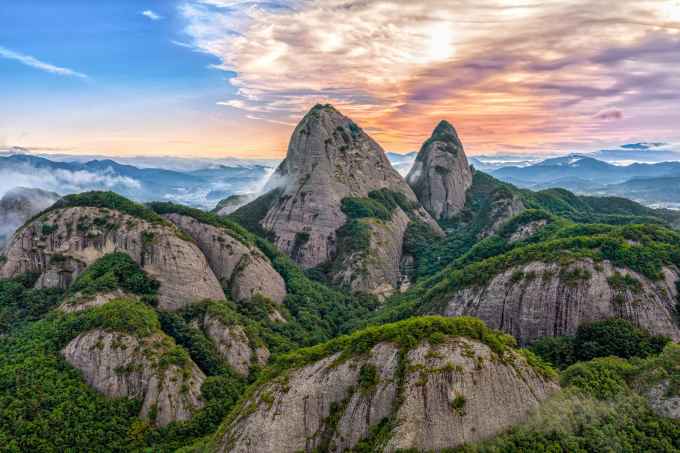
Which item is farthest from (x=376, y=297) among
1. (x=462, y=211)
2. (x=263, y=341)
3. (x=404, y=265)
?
(x=462, y=211)

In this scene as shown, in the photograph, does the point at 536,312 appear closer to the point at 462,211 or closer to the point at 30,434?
the point at 30,434

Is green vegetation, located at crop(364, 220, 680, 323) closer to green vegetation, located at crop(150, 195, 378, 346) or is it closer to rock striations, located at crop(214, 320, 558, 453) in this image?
green vegetation, located at crop(150, 195, 378, 346)

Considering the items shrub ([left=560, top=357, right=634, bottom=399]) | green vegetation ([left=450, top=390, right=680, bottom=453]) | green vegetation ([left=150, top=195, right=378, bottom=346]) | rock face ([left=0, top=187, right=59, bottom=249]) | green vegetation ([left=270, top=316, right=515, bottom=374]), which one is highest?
rock face ([left=0, top=187, right=59, bottom=249])

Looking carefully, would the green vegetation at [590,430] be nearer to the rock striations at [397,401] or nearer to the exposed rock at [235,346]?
the rock striations at [397,401]

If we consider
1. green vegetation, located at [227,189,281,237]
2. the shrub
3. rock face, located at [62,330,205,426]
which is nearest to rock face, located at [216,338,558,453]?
the shrub

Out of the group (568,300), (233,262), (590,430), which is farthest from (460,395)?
(233,262)

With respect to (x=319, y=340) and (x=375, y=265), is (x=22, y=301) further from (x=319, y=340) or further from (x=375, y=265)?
(x=375, y=265)
